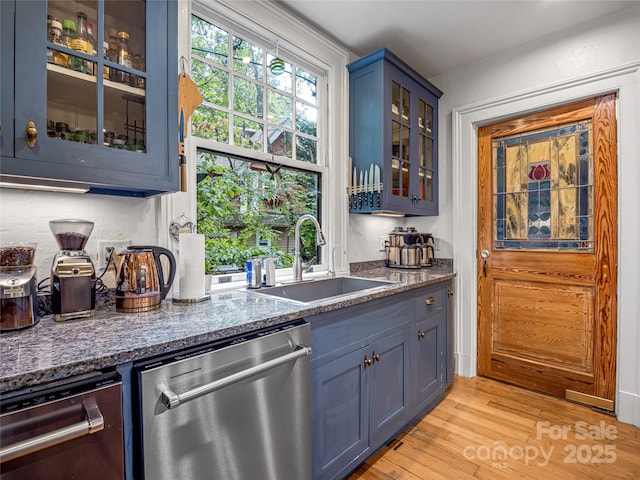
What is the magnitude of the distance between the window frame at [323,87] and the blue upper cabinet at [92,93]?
530 millimetres

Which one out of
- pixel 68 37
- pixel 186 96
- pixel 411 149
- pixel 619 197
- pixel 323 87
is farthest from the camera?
pixel 411 149

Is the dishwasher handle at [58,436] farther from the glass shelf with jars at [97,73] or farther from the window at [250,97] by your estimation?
the window at [250,97]

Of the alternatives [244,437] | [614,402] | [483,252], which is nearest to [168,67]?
[244,437]

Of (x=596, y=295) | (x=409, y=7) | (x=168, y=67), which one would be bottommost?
(x=596, y=295)

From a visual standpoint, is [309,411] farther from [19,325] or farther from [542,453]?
[542,453]

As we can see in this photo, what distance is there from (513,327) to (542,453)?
0.99 m

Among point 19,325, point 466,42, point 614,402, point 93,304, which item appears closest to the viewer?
point 19,325

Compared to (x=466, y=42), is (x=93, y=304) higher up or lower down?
lower down

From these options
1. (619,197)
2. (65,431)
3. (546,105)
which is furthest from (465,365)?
(65,431)

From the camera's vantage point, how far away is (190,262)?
1.42 m

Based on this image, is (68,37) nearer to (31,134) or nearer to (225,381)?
(31,134)

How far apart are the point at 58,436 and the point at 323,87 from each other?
7.97 ft

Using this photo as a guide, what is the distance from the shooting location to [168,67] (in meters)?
1.27

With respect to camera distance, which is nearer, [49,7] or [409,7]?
[49,7]
